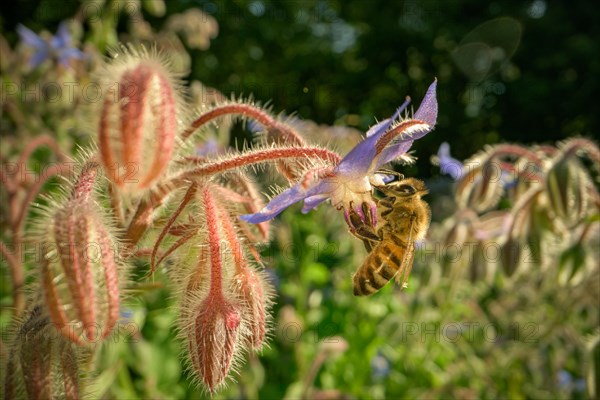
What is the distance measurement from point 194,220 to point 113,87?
0.19m

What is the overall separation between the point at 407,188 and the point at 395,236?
76mm

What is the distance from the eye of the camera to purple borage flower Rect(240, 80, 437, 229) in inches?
26.7

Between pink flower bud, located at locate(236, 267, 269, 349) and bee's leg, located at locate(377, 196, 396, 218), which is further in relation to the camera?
bee's leg, located at locate(377, 196, 396, 218)

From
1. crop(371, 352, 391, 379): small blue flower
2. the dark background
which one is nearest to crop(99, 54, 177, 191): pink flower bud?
crop(371, 352, 391, 379): small blue flower

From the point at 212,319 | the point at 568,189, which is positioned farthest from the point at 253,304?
the point at 568,189

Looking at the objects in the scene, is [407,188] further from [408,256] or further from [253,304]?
[253,304]

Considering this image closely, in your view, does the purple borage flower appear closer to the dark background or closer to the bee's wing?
the bee's wing

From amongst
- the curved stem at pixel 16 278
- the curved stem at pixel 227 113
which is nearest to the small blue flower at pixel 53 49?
the curved stem at pixel 16 278

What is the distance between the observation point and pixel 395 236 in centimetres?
89

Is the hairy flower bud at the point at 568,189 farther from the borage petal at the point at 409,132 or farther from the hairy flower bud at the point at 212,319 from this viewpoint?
the hairy flower bud at the point at 212,319

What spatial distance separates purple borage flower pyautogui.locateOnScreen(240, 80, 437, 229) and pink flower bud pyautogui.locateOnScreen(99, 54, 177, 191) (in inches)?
6.1

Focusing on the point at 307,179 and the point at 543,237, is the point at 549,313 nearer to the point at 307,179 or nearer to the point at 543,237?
the point at 543,237

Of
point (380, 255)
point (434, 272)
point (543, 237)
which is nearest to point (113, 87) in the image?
point (380, 255)

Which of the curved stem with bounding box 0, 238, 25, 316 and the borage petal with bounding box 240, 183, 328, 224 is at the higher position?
the curved stem with bounding box 0, 238, 25, 316
